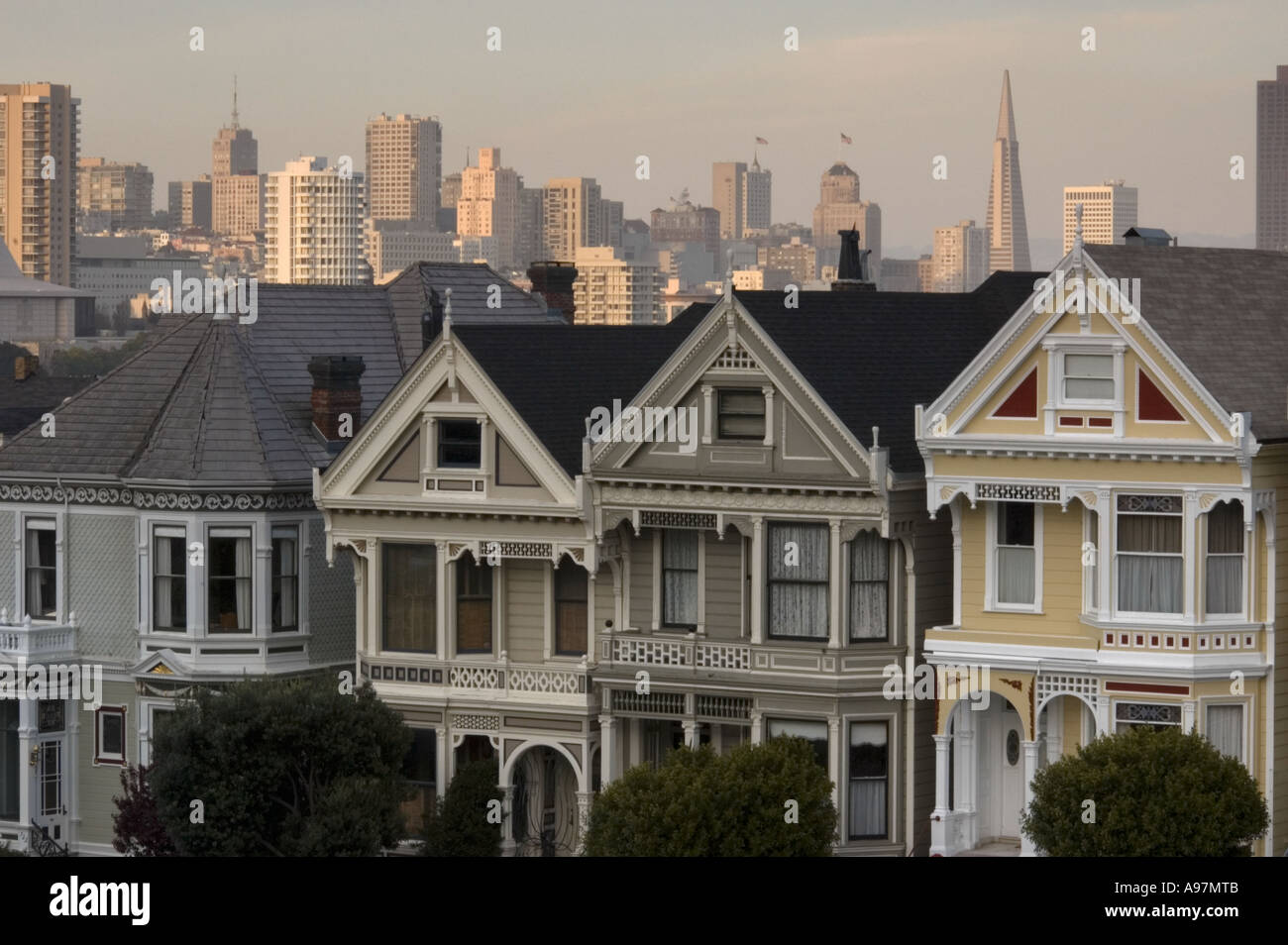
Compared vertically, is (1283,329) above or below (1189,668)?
above

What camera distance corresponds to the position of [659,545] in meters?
48.2

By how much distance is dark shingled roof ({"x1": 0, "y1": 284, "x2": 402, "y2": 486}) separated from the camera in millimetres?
52312

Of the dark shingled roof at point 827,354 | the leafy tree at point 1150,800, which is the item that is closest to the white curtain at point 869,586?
the dark shingled roof at point 827,354


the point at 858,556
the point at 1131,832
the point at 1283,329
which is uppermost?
the point at 1283,329

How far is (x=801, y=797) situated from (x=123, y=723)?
15.1 metres

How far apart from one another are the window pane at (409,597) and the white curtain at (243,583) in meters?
2.84

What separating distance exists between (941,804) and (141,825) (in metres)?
12.9

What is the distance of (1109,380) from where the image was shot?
43.1 m

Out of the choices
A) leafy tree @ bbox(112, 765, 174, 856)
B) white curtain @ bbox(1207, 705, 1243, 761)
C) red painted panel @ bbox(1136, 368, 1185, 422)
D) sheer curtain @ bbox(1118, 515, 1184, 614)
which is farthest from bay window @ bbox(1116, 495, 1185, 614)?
leafy tree @ bbox(112, 765, 174, 856)

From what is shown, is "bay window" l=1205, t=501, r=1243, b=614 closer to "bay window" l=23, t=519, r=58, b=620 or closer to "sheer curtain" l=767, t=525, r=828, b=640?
"sheer curtain" l=767, t=525, r=828, b=640

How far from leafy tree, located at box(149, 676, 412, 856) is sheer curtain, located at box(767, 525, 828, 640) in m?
Answer: 6.57

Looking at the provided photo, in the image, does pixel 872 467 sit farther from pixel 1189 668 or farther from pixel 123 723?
pixel 123 723
